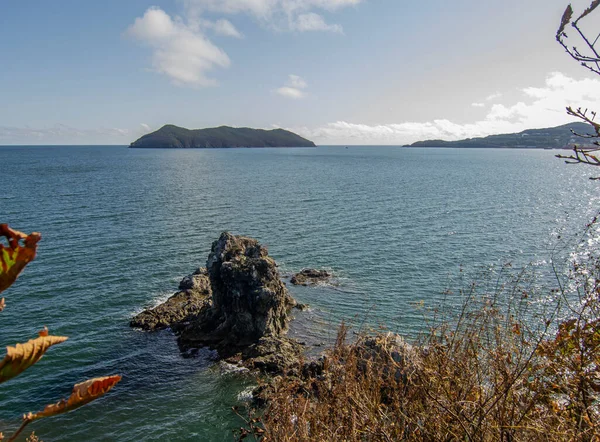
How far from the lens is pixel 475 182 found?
117 meters

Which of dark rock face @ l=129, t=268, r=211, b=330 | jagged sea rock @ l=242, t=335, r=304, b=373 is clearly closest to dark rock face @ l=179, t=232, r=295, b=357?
jagged sea rock @ l=242, t=335, r=304, b=373

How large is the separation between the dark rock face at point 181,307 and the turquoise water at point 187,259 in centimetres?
146

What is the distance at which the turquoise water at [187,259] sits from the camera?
25.2m

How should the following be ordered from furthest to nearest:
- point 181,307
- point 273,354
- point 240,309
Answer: point 181,307 < point 240,309 < point 273,354

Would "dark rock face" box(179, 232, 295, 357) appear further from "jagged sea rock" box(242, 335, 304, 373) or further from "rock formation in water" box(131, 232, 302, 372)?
"jagged sea rock" box(242, 335, 304, 373)

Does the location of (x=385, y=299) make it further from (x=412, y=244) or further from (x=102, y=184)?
(x=102, y=184)

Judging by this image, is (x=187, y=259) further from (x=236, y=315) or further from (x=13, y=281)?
(x=13, y=281)

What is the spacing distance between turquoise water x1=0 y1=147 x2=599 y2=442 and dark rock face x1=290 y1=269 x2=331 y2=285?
141 centimetres

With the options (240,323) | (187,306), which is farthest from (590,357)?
(187,306)

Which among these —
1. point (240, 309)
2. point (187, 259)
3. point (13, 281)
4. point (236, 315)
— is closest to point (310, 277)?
point (240, 309)

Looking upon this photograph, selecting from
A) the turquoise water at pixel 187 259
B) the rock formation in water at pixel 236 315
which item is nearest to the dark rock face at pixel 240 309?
the rock formation in water at pixel 236 315

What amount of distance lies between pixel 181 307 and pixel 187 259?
1219cm

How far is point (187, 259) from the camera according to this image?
48.5 m

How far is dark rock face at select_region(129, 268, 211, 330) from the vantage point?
34438mm
